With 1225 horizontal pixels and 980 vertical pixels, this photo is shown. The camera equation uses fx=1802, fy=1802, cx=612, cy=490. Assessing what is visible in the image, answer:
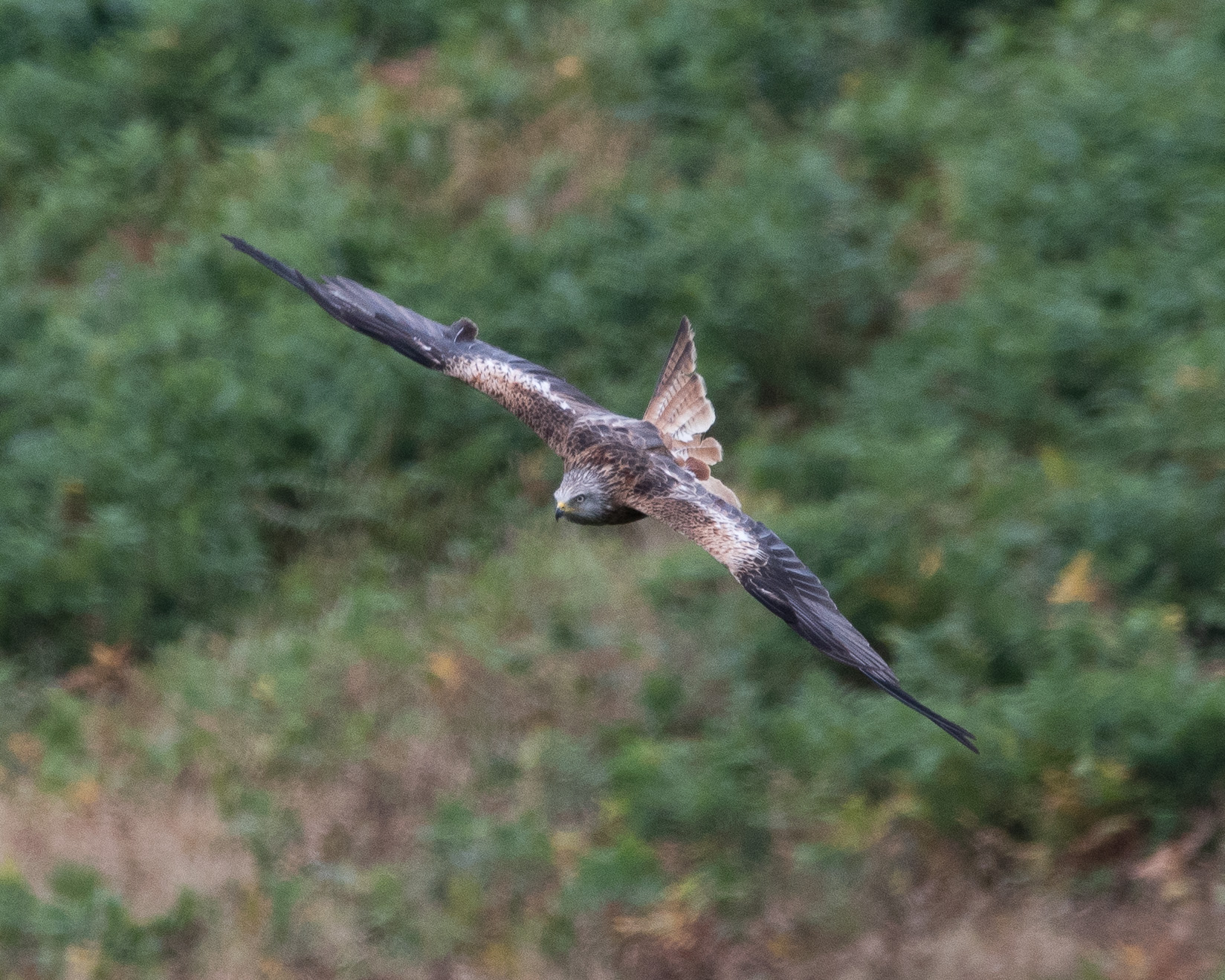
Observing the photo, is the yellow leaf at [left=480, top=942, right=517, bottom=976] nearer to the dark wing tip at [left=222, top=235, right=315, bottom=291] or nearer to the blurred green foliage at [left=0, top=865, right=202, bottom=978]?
the blurred green foliage at [left=0, top=865, right=202, bottom=978]

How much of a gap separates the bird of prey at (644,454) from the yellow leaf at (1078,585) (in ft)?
8.30

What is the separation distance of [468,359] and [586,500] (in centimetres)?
123

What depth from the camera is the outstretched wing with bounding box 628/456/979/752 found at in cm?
548

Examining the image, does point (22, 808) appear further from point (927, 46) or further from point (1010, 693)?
point (927, 46)

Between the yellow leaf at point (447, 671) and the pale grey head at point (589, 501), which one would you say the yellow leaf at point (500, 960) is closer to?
the yellow leaf at point (447, 671)

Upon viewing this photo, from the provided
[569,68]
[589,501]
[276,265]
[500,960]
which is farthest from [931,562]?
[569,68]

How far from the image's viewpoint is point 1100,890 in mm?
7754

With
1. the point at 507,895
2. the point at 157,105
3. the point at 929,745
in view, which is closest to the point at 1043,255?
the point at 929,745

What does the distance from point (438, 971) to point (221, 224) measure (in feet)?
23.3

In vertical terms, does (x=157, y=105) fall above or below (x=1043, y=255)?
above

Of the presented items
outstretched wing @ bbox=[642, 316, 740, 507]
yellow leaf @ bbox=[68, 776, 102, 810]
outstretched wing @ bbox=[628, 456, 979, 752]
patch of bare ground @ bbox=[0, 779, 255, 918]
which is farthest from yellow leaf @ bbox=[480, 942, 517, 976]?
outstretched wing @ bbox=[628, 456, 979, 752]

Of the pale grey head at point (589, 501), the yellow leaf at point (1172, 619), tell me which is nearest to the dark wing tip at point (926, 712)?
the pale grey head at point (589, 501)

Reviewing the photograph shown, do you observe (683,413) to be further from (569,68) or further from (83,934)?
(569,68)

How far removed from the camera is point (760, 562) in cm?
586
